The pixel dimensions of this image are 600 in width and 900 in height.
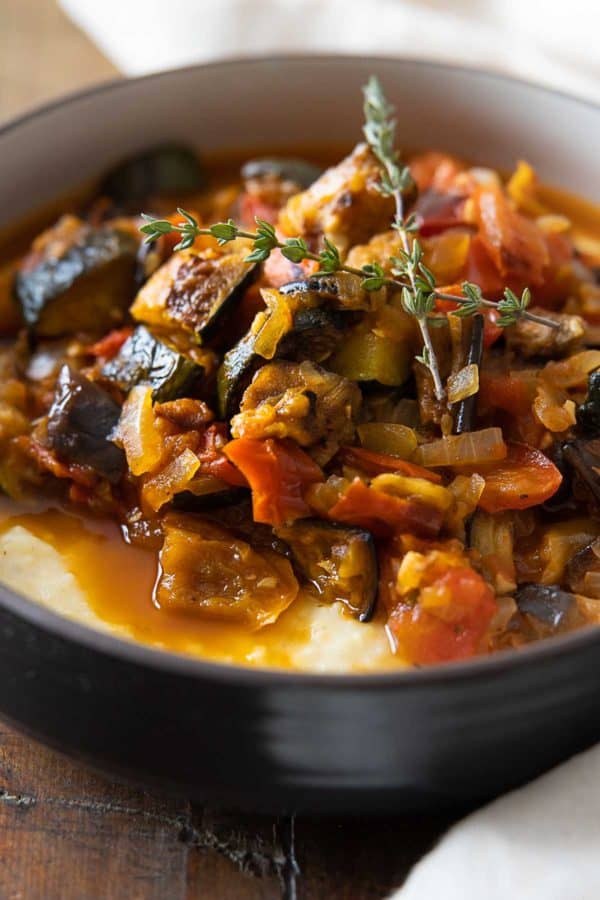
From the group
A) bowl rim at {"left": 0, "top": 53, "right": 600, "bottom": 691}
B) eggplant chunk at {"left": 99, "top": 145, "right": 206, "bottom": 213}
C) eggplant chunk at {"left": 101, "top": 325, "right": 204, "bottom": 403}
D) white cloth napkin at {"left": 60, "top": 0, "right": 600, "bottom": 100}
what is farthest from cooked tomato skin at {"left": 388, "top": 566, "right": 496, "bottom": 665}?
white cloth napkin at {"left": 60, "top": 0, "right": 600, "bottom": 100}

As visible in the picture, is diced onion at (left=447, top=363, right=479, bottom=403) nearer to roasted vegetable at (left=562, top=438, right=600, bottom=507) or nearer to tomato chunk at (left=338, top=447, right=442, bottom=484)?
tomato chunk at (left=338, top=447, right=442, bottom=484)

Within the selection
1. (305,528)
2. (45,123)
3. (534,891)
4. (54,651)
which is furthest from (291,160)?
(534,891)

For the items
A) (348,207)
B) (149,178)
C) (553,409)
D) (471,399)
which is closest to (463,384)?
(471,399)

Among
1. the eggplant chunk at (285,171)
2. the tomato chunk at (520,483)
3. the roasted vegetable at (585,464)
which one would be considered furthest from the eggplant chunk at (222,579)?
the eggplant chunk at (285,171)

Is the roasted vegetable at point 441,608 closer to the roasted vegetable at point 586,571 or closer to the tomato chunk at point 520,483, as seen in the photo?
the tomato chunk at point 520,483

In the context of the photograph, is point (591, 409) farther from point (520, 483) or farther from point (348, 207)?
point (348, 207)

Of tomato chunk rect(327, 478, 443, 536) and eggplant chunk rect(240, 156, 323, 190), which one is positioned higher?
eggplant chunk rect(240, 156, 323, 190)
